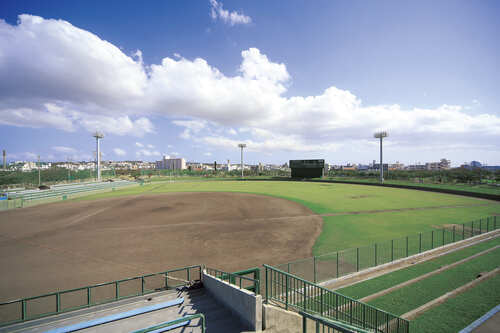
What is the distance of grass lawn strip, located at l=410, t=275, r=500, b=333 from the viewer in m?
9.12

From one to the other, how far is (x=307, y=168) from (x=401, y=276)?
2945 inches

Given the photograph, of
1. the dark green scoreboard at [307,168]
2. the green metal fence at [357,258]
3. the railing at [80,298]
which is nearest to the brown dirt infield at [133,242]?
the railing at [80,298]

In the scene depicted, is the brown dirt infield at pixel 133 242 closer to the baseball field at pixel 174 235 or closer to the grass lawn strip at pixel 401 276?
the baseball field at pixel 174 235

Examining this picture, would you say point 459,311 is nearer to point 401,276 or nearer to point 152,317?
point 401,276

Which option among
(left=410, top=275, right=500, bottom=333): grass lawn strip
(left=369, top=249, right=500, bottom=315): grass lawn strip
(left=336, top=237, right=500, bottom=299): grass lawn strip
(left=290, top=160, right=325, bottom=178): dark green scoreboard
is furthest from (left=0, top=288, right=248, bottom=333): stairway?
(left=290, top=160, right=325, bottom=178): dark green scoreboard

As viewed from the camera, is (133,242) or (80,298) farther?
(133,242)

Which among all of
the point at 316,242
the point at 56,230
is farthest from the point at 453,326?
the point at 56,230

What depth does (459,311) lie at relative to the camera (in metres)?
9.97

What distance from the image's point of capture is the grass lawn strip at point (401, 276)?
11617 millimetres

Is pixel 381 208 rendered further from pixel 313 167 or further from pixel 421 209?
pixel 313 167

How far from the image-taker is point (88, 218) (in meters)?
28.3

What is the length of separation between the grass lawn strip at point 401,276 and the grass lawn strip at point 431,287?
0.60m

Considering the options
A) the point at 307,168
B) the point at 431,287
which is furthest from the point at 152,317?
the point at 307,168

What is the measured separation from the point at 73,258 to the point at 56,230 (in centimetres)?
1072
